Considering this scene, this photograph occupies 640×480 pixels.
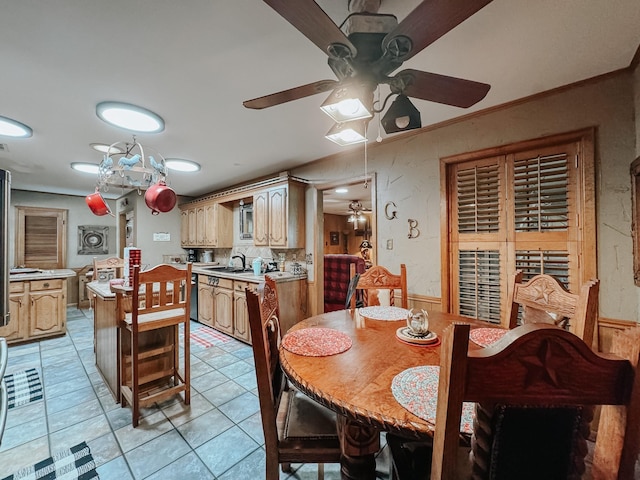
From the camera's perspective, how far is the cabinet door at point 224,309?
3.70 m

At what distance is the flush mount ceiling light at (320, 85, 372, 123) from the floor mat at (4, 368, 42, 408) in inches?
127

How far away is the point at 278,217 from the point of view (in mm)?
3574

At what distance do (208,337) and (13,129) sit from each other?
9.77ft

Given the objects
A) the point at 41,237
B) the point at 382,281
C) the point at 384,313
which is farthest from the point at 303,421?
the point at 41,237

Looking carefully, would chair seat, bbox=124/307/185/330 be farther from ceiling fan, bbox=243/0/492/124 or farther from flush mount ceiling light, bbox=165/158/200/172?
flush mount ceiling light, bbox=165/158/200/172

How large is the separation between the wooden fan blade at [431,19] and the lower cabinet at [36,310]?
488 centimetres

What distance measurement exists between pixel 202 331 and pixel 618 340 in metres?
4.36

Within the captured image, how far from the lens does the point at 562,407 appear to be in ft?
1.66

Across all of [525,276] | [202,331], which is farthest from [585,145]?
[202,331]

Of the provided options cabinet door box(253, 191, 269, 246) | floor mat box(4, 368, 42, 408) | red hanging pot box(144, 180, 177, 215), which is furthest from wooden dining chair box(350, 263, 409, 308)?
floor mat box(4, 368, 42, 408)

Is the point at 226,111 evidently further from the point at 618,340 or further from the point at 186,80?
the point at 618,340

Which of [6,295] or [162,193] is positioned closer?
[6,295]

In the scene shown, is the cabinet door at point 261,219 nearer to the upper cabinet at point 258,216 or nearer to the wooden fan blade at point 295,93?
the upper cabinet at point 258,216

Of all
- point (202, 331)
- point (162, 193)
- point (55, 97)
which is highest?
point (55, 97)
